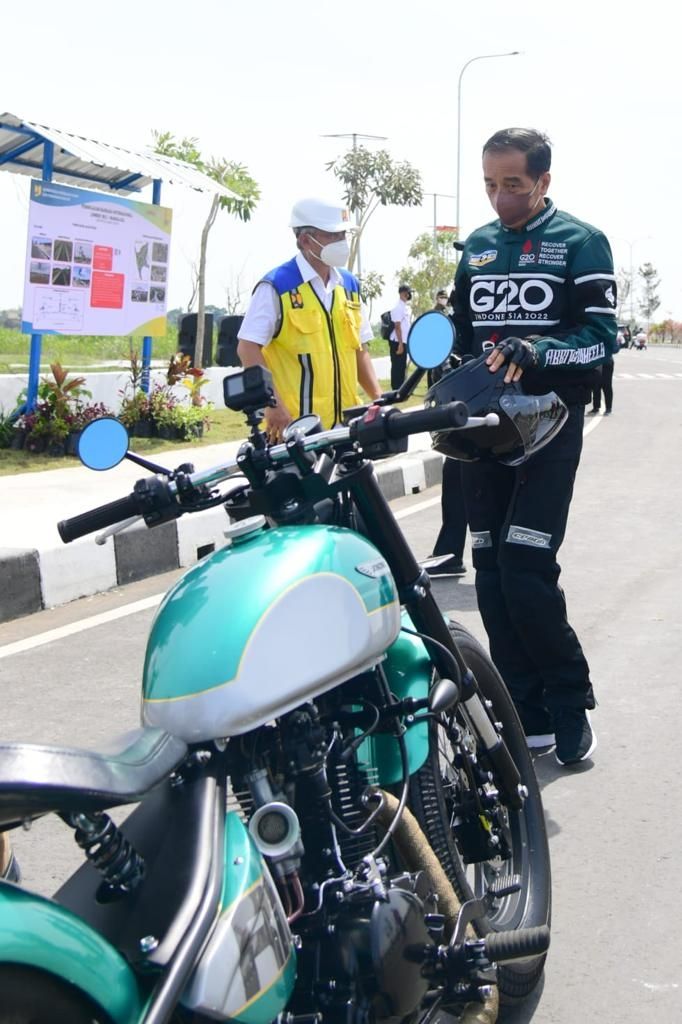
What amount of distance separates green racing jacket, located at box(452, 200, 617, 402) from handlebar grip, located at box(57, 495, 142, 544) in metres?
1.65

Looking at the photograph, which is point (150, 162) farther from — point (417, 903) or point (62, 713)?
point (417, 903)

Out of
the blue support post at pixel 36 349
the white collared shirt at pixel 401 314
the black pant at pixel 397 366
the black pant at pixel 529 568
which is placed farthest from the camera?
the black pant at pixel 397 366

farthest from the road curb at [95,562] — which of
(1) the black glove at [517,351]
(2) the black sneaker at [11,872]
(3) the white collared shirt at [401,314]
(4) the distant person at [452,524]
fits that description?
(3) the white collared shirt at [401,314]

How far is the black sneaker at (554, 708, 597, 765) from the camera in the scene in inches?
165

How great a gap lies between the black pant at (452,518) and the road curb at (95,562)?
123 centimetres

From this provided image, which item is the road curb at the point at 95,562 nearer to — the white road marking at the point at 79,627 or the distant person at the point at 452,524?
the white road marking at the point at 79,627

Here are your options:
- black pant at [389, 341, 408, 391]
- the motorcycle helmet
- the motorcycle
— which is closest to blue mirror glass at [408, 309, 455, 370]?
the motorcycle

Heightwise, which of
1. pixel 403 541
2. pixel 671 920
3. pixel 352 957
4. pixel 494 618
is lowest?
pixel 671 920

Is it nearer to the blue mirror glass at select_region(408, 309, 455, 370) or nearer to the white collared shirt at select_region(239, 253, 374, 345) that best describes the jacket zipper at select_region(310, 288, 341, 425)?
the white collared shirt at select_region(239, 253, 374, 345)

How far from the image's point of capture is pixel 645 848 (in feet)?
12.0

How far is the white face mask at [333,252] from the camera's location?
4.99m

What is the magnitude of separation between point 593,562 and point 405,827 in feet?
17.9

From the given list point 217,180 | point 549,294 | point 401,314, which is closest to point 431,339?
point 549,294

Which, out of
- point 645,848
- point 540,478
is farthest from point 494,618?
point 645,848
